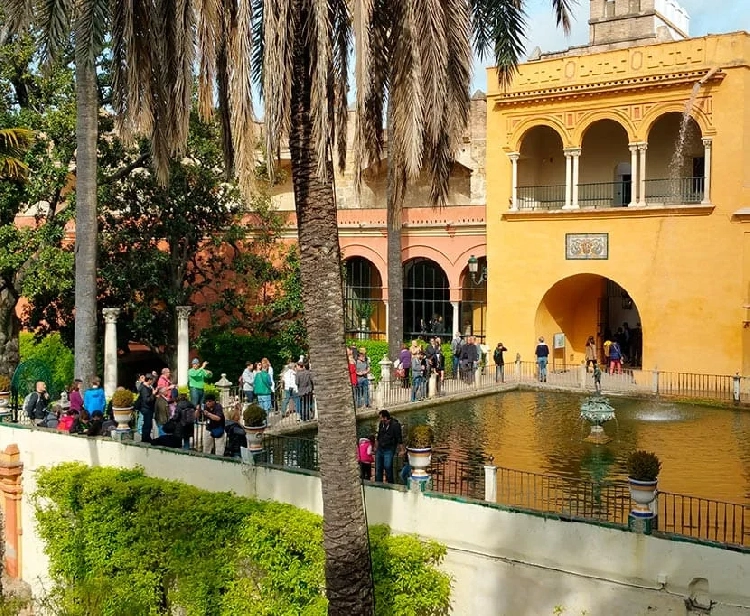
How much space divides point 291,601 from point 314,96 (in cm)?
595

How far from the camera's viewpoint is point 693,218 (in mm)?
25953

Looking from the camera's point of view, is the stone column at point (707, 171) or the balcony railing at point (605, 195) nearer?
the stone column at point (707, 171)

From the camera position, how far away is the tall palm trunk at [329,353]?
866 cm

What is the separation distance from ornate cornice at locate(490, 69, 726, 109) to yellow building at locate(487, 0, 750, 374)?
3 cm

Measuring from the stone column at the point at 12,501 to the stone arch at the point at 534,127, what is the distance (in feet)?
59.8

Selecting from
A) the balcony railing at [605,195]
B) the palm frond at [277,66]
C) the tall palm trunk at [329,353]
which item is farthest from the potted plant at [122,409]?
the balcony railing at [605,195]

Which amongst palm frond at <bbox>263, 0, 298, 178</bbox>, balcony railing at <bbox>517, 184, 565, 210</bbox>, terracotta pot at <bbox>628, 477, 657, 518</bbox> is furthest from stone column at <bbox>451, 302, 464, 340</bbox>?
palm frond at <bbox>263, 0, 298, 178</bbox>

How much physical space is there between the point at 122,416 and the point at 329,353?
7.05m

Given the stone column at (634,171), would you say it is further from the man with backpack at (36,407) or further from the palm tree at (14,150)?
the man with backpack at (36,407)

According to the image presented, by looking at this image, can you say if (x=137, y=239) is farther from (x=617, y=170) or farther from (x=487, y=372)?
(x=617, y=170)

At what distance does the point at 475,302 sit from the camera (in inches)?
1243

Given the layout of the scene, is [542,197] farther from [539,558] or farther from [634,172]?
[539,558]

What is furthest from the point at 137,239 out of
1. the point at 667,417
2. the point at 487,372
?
the point at 667,417

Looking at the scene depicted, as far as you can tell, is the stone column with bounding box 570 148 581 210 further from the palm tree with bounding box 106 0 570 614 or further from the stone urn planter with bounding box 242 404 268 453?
the palm tree with bounding box 106 0 570 614
